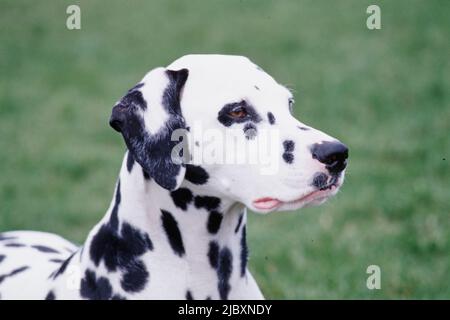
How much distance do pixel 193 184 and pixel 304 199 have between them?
1.62ft

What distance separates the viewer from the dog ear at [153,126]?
3301mm

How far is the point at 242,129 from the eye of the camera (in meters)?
3.37

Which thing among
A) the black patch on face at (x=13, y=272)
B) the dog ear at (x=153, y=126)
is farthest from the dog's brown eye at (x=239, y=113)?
the black patch on face at (x=13, y=272)

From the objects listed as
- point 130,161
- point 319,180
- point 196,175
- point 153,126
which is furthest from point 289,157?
point 130,161

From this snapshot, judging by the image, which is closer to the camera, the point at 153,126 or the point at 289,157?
the point at 289,157

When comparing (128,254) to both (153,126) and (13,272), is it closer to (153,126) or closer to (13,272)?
(153,126)

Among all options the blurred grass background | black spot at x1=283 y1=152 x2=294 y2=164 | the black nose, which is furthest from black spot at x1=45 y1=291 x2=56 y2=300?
the blurred grass background

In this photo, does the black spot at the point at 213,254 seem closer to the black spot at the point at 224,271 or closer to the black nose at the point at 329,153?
the black spot at the point at 224,271

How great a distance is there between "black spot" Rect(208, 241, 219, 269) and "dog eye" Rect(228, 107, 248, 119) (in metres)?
0.60

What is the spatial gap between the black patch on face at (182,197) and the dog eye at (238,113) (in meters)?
0.40

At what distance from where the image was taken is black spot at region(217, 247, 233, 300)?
3590 mm

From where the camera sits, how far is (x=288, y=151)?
10.7ft

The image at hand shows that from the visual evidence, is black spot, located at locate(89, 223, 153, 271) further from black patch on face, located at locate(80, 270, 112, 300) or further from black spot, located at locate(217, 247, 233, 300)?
black spot, located at locate(217, 247, 233, 300)
